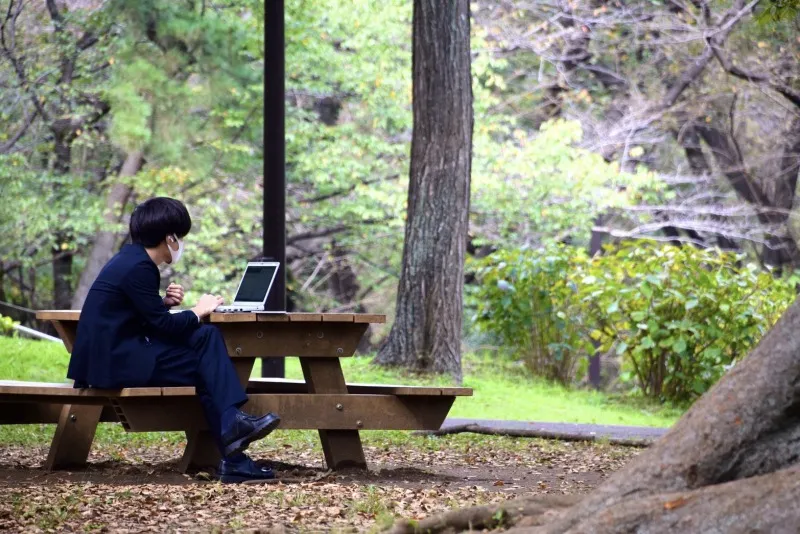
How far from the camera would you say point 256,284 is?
258 inches

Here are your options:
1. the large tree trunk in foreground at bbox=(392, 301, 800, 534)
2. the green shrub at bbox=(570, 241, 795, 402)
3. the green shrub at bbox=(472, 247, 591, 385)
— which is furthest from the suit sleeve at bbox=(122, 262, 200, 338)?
the green shrub at bbox=(472, 247, 591, 385)

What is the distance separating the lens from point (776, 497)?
11.7 feet

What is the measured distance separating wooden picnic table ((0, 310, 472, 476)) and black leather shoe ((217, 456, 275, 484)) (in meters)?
0.33

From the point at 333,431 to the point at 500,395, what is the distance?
561 centimetres

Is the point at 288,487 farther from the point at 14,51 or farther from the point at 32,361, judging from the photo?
the point at 14,51

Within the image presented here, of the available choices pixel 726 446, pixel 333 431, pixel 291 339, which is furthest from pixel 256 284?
pixel 726 446

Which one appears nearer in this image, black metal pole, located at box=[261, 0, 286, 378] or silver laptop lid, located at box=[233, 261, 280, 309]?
silver laptop lid, located at box=[233, 261, 280, 309]

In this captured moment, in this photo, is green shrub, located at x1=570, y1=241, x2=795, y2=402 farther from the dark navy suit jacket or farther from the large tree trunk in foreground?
the large tree trunk in foreground

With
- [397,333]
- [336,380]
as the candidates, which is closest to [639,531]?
[336,380]

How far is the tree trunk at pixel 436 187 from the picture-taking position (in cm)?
1176

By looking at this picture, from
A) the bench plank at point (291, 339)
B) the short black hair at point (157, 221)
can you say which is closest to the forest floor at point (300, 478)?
the bench plank at point (291, 339)

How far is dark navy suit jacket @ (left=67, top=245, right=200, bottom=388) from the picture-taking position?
5965 mm

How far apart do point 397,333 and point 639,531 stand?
8213mm

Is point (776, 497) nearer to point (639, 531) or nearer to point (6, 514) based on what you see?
point (639, 531)
